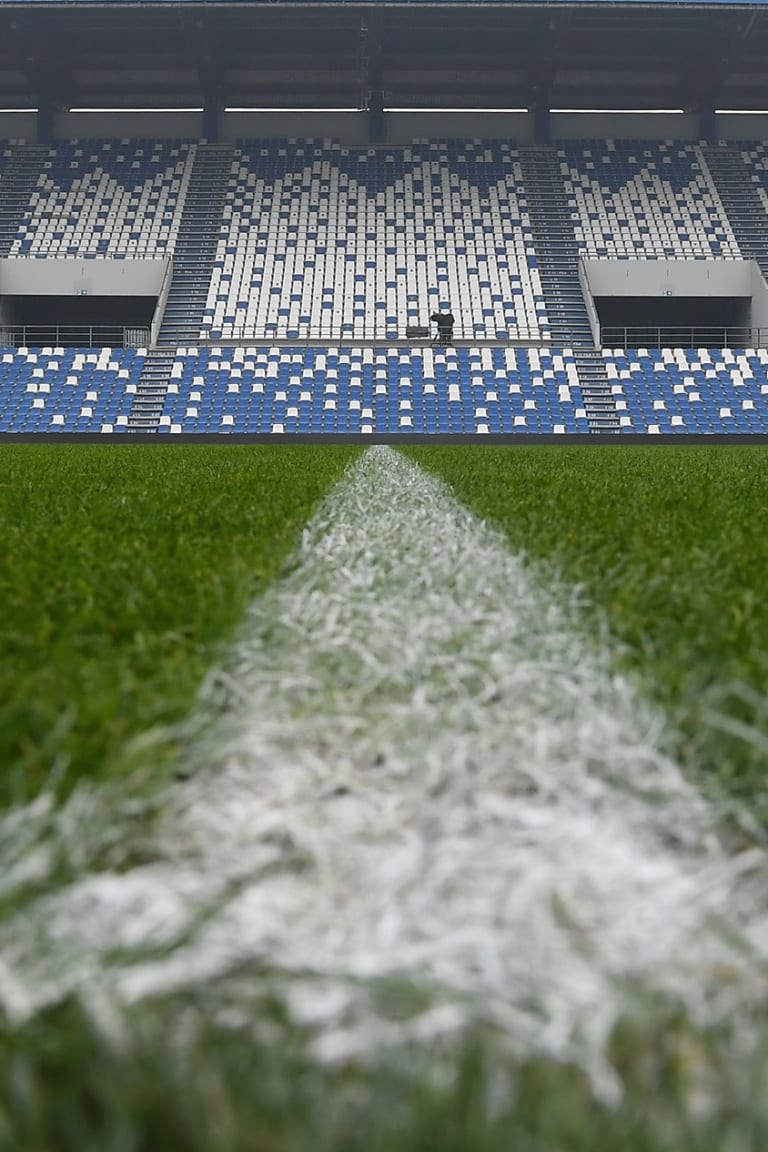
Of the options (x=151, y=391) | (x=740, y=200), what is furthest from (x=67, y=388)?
(x=740, y=200)

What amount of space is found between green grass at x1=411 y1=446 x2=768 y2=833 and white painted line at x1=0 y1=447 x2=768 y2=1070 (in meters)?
0.05

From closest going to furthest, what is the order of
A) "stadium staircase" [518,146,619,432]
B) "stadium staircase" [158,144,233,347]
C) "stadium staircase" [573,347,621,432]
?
1. "stadium staircase" [573,347,621,432]
2. "stadium staircase" [518,146,619,432]
3. "stadium staircase" [158,144,233,347]

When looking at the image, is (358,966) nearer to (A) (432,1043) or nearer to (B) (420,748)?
(A) (432,1043)

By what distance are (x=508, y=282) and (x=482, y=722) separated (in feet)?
82.9

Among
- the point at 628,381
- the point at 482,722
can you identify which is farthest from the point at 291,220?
the point at 482,722

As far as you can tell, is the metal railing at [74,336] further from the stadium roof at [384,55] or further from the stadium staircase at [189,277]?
the stadium roof at [384,55]

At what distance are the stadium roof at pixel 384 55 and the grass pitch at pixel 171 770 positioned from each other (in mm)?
24906

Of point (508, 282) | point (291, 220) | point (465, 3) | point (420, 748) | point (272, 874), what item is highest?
point (465, 3)

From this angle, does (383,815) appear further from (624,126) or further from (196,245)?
(624,126)

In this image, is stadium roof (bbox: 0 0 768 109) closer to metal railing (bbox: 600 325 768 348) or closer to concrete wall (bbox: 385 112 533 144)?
concrete wall (bbox: 385 112 533 144)

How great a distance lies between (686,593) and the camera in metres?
1.96

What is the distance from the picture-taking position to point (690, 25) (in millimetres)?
24812

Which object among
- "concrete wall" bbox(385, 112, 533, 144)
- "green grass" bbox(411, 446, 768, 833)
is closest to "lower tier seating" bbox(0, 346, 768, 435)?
"concrete wall" bbox(385, 112, 533, 144)

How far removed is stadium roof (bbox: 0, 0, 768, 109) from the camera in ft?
80.1
